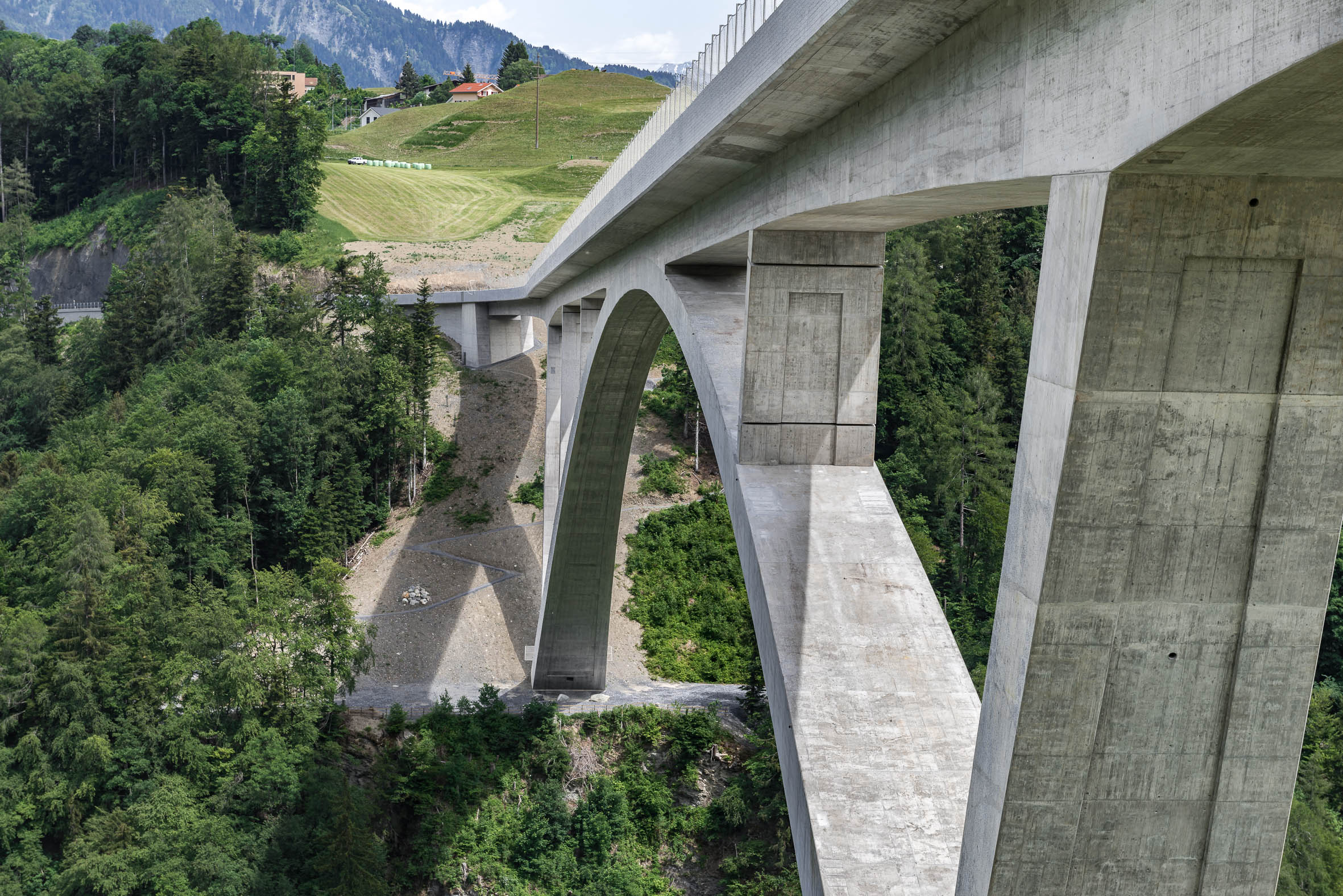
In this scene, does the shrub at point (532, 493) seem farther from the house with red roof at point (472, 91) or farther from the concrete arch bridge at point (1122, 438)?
the house with red roof at point (472, 91)

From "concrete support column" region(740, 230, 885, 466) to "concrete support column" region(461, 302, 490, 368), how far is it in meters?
47.2

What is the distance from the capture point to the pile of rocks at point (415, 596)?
133ft

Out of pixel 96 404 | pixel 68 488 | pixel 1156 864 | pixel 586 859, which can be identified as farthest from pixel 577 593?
pixel 96 404

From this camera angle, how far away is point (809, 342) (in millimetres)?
10812

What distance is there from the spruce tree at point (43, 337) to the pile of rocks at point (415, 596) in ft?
112

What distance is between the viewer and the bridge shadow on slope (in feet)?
122

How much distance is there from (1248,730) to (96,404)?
202 feet

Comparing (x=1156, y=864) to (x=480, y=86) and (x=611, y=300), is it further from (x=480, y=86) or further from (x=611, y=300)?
(x=480, y=86)

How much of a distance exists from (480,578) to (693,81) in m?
32.5

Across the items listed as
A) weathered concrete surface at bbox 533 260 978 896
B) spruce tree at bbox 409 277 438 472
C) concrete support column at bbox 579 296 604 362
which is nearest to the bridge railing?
weathered concrete surface at bbox 533 260 978 896

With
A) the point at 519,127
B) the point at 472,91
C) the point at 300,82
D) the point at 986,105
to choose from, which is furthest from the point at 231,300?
the point at 472,91

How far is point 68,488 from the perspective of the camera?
129ft

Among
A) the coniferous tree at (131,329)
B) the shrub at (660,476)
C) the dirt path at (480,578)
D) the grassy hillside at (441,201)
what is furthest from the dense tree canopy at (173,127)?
the shrub at (660,476)

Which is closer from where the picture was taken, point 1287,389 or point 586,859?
point 1287,389
